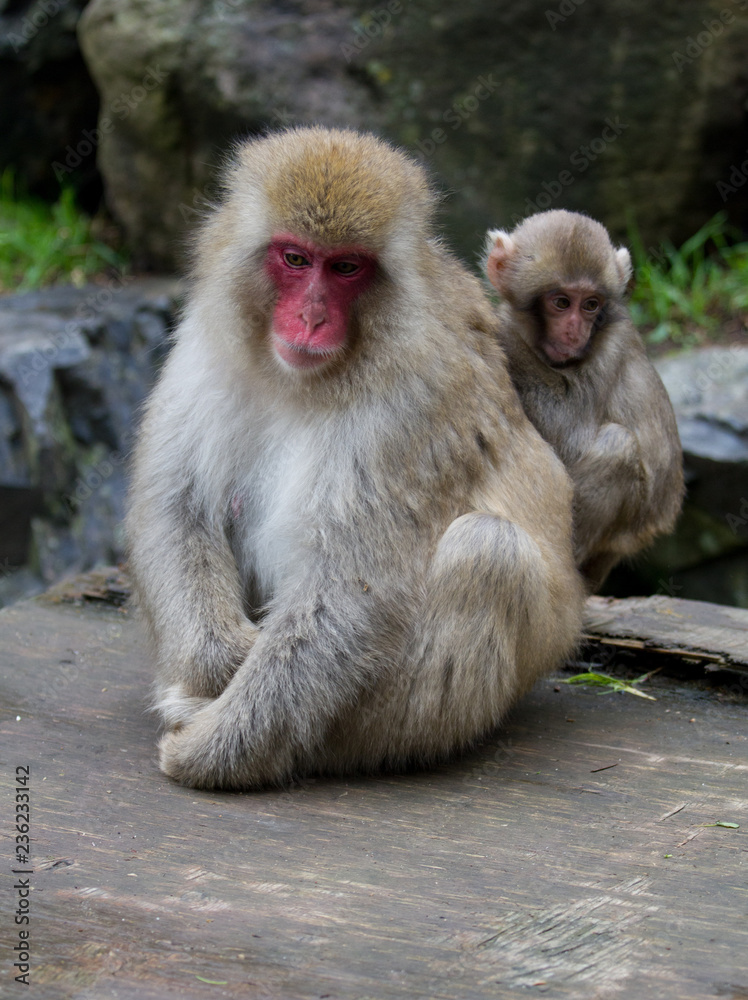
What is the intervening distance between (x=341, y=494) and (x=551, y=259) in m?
1.60

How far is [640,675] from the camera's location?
4.60 metres

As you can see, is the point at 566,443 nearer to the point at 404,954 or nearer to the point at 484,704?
the point at 484,704

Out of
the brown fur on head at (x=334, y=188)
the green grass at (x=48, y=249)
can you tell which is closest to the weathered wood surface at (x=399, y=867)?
the brown fur on head at (x=334, y=188)

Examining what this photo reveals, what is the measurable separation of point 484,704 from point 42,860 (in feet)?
4.46

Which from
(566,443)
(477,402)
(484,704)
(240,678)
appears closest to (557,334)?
(566,443)

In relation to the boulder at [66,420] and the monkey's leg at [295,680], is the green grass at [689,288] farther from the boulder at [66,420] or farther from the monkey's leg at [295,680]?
the monkey's leg at [295,680]

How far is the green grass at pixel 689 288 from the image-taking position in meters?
9.04

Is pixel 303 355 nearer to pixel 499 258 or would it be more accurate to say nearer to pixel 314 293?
pixel 314 293

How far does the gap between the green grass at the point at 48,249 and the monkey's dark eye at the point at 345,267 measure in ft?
22.8

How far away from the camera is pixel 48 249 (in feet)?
32.6
